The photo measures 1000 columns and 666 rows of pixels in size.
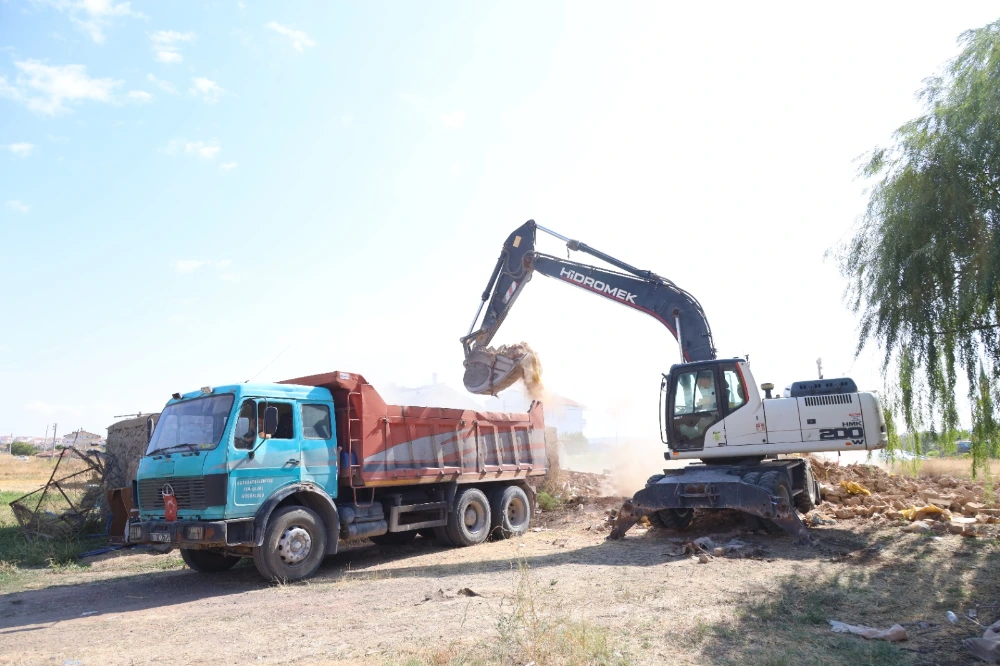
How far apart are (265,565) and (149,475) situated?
217 cm

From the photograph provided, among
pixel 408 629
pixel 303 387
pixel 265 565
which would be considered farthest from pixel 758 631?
pixel 303 387

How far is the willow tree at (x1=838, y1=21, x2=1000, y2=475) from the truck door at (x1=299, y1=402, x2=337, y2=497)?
8.30 meters

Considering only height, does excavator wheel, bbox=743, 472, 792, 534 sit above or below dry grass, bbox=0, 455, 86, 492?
below

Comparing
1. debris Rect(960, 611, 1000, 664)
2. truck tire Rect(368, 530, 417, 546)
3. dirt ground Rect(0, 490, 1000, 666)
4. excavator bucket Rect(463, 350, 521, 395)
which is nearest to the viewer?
debris Rect(960, 611, 1000, 664)

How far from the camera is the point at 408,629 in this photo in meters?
6.72

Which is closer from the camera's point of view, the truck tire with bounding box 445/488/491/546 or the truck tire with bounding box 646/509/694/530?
the truck tire with bounding box 445/488/491/546

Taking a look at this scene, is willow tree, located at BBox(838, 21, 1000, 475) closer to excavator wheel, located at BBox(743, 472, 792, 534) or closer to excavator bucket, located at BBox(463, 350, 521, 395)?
excavator wheel, located at BBox(743, 472, 792, 534)

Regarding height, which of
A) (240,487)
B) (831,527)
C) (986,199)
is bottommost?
(831,527)


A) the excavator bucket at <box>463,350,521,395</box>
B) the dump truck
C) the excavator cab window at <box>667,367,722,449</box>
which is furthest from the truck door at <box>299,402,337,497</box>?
the excavator bucket at <box>463,350,521,395</box>

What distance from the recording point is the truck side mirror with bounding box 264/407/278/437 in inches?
382

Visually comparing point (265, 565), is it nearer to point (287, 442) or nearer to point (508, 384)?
point (287, 442)

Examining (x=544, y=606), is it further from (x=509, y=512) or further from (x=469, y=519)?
(x=509, y=512)

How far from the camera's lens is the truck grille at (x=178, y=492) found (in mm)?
9375

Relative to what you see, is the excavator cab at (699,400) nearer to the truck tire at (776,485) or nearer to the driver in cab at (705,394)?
the driver in cab at (705,394)
